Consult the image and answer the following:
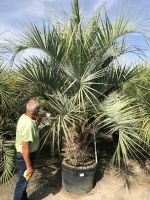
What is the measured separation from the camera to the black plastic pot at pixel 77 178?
461cm

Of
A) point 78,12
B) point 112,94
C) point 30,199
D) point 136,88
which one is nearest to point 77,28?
point 78,12

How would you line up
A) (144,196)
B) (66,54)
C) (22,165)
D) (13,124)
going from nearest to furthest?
(22,165)
(66,54)
(144,196)
(13,124)

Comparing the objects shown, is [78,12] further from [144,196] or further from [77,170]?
[144,196]

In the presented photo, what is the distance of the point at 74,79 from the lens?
436 centimetres

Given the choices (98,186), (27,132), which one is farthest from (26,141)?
(98,186)

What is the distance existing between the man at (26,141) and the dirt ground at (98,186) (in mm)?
564

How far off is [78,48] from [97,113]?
40.1 inches

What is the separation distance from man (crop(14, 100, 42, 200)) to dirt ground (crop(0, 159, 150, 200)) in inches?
22.2

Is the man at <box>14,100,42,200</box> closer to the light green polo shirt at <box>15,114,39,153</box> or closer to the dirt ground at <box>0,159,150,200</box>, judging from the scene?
the light green polo shirt at <box>15,114,39,153</box>

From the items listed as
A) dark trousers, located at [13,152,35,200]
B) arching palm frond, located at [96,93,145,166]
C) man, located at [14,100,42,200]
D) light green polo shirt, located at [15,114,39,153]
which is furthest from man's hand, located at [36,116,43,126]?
arching palm frond, located at [96,93,145,166]

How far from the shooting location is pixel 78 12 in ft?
14.8

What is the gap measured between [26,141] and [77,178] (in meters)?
1.25

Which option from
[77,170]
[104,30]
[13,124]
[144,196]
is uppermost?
[104,30]

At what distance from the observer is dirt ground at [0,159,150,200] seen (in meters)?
4.62
